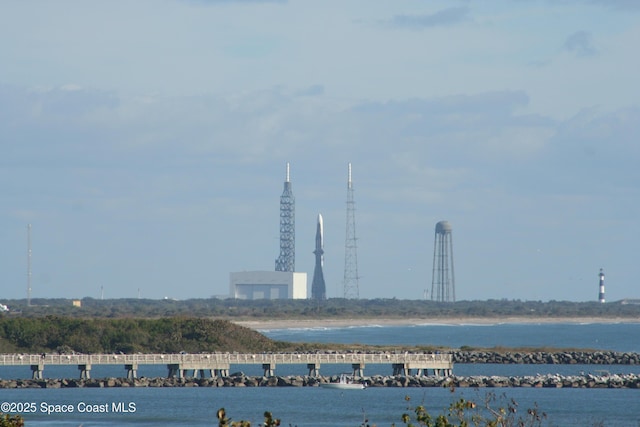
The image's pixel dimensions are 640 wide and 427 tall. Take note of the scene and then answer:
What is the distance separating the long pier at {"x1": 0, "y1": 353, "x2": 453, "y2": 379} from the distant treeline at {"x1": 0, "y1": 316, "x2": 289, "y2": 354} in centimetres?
1483

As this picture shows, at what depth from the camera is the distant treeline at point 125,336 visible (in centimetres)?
9150

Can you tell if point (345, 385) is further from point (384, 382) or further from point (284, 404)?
point (284, 404)

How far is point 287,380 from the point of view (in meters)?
73.3

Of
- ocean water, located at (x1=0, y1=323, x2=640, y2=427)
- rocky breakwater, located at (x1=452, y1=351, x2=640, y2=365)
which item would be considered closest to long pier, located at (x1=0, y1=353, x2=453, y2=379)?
ocean water, located at (x1=0, y1=323, x2=640, y2=427)

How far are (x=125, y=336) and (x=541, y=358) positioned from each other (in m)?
32.6

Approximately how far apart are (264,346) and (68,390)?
2906 cm

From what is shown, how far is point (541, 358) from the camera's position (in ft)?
309

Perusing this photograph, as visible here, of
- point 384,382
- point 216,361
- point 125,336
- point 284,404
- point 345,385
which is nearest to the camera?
point 284,404

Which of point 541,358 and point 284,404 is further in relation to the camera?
point 541,358

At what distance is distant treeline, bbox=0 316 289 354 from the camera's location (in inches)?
3602

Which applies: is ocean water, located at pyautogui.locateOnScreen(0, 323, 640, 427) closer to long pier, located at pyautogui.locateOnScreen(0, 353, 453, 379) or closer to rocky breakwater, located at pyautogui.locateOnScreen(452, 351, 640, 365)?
long pier, located at pyautogui.locateOnScreen(0, 353, 453, 379)

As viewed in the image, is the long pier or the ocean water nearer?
the ocean water

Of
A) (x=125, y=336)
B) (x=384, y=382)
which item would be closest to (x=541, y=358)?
(x=384, y=382)

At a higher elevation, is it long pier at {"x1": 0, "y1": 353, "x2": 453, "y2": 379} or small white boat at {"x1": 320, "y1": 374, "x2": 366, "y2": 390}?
long pier at {"x1": 0, "y1": 353, "x2": 453, "y2": 379}
